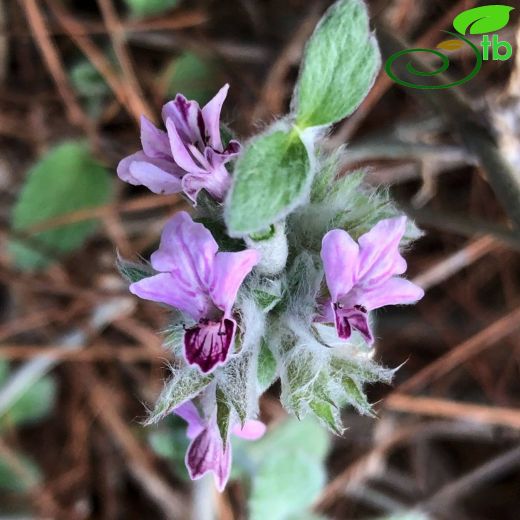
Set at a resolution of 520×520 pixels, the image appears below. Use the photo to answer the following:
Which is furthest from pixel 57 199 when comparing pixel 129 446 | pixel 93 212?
pixel 129 446

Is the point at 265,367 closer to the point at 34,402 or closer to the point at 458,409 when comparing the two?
the point at 458,409

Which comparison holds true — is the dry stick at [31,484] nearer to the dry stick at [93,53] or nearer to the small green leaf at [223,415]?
the dry stick at [93,53]

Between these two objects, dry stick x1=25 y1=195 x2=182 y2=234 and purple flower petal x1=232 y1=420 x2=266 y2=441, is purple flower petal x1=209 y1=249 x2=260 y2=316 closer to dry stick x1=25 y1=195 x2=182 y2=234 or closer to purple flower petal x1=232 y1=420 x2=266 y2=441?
purple flower petal x1=232 y1=420 x2=266 y2=441

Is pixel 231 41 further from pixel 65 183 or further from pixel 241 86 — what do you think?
pixel 65 183

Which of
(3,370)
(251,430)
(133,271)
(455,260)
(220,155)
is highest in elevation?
(220,155)

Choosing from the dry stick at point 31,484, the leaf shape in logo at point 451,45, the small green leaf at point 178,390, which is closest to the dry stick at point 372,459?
the dry stick at point 31,484

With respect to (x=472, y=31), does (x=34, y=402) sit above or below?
below

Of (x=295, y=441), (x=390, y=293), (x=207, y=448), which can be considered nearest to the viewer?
(x=390, y=293)

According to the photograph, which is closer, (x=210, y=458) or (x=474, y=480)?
(x=210, y=458)

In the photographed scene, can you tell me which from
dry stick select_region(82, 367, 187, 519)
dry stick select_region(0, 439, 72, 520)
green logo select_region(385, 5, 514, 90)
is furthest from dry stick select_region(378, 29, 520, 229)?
dry stick select_region(0, 439, 72, 520)
